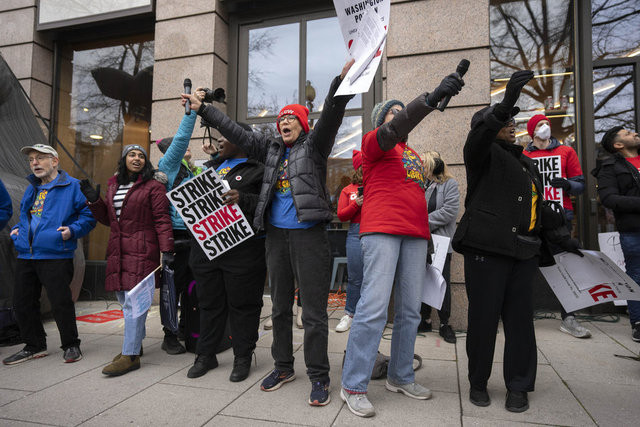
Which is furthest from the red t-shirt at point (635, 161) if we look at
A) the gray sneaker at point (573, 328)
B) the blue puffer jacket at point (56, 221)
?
the blue puffer jacket at point (56, 221)

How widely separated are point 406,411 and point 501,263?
3.89 feet

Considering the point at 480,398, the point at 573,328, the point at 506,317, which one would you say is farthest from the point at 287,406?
A: the point at 573,328

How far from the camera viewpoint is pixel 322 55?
6.99 metres

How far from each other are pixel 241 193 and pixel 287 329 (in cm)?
119

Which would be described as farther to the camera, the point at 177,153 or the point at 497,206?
the point at 177,153

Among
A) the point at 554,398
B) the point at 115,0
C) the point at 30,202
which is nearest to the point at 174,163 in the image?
the point at 30,202

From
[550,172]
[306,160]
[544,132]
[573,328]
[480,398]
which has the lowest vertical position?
[480,398]

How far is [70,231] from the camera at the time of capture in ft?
13.6

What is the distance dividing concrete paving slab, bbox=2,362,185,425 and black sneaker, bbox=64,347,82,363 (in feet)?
1.36

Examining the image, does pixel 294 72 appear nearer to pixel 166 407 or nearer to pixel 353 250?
pixel 353 250

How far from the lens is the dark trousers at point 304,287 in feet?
10.1

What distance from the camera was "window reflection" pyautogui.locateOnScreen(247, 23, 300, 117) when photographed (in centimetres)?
708

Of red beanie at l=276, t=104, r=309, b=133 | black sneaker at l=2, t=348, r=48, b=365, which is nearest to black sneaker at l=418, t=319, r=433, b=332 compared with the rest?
red beanie at l=276, t=104, r=309, b=133

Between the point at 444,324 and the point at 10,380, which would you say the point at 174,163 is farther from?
the point at 444,324
